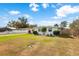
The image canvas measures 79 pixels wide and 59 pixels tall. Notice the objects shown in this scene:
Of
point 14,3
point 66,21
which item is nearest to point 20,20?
point 14,3

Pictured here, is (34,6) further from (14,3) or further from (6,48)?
(6,48)

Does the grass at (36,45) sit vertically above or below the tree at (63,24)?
below

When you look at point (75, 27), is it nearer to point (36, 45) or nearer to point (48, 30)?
point (48, 30)

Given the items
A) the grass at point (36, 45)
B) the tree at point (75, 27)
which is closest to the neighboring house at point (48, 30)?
the grass at point (36, 45)

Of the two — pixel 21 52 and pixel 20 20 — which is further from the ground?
pixel 20 20

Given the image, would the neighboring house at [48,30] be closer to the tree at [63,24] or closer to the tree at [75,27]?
the tree at [63,24]

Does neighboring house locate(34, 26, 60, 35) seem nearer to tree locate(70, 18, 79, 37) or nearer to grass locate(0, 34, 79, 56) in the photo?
grass locate(0, 34, 79, 56)

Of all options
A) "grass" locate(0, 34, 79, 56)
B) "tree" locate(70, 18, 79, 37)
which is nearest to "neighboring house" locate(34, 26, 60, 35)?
"grass" locate(0, 34, 79, 56)

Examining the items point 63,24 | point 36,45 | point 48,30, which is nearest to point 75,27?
point 63,24
